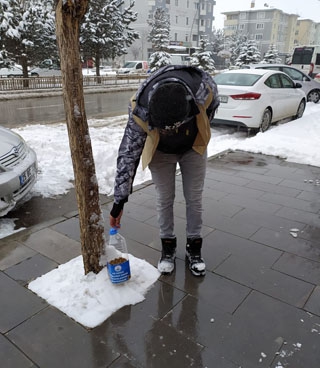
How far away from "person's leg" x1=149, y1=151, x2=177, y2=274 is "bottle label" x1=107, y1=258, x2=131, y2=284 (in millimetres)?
398

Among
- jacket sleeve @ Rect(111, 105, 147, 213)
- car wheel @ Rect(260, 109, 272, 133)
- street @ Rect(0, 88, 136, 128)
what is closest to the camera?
jacket sleeve @ Rect(111, 105, 147, 213)

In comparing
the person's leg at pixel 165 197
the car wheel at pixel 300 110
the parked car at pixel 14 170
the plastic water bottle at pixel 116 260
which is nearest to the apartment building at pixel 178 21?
the car wheel at pixel 300 110

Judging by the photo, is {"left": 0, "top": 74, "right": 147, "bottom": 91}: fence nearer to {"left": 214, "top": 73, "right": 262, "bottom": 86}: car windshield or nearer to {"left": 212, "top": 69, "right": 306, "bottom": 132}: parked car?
{"left": 214, "top": 73, "right": 262, "bottom": 86}: car windshield

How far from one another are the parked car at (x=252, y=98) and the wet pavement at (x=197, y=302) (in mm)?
4242

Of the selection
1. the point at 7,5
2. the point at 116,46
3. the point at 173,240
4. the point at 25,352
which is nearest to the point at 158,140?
the point at 173,240

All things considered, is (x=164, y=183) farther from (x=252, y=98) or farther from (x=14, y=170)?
(x=252, y=98)

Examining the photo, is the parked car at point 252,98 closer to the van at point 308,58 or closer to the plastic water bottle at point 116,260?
the plastic water bottle at point 116,260

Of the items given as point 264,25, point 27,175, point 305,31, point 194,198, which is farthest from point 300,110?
point 305,31

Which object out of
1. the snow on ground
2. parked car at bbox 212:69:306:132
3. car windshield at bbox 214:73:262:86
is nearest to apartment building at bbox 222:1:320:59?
parked car at bbox 212:69:306:132

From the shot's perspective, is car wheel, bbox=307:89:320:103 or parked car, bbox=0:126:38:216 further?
car wheel, bbox=307:89:320:103

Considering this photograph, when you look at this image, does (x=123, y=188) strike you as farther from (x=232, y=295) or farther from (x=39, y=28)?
(x=39, y=28)

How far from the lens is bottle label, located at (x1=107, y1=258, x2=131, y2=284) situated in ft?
8.52

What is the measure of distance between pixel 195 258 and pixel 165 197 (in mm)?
604

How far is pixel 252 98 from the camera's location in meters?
8.10
